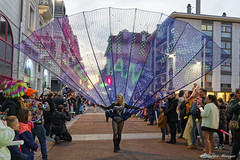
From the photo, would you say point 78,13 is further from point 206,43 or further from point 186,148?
point 186,148

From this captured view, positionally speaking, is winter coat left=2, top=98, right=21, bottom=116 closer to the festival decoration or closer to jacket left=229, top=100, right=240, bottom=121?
the festival decoration

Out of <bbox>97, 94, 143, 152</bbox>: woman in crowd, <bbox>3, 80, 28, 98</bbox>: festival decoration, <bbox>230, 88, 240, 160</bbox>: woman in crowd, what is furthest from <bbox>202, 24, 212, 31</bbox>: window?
<bbox>3, 80, 28, 98</bbox>: festival decoration

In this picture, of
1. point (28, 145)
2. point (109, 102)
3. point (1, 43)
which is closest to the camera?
point (28, 145)

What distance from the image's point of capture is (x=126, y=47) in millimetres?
6527

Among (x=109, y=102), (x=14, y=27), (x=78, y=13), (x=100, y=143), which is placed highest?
(x=14, y=27)

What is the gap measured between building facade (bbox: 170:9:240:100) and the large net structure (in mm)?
39600

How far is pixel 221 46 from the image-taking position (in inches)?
1786

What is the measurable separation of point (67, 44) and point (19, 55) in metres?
12.1

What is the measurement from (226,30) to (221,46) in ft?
11.6

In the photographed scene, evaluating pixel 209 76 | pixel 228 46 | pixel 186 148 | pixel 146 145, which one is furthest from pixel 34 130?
pixel 228 46

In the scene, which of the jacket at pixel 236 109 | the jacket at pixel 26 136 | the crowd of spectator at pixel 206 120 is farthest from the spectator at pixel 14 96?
the jacket at pixel 236 109

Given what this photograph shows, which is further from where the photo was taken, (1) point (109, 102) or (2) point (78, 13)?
(1) point (109, 102)

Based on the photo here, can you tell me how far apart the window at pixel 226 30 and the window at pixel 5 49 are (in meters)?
39.6

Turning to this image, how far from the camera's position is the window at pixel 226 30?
46.3 metres
